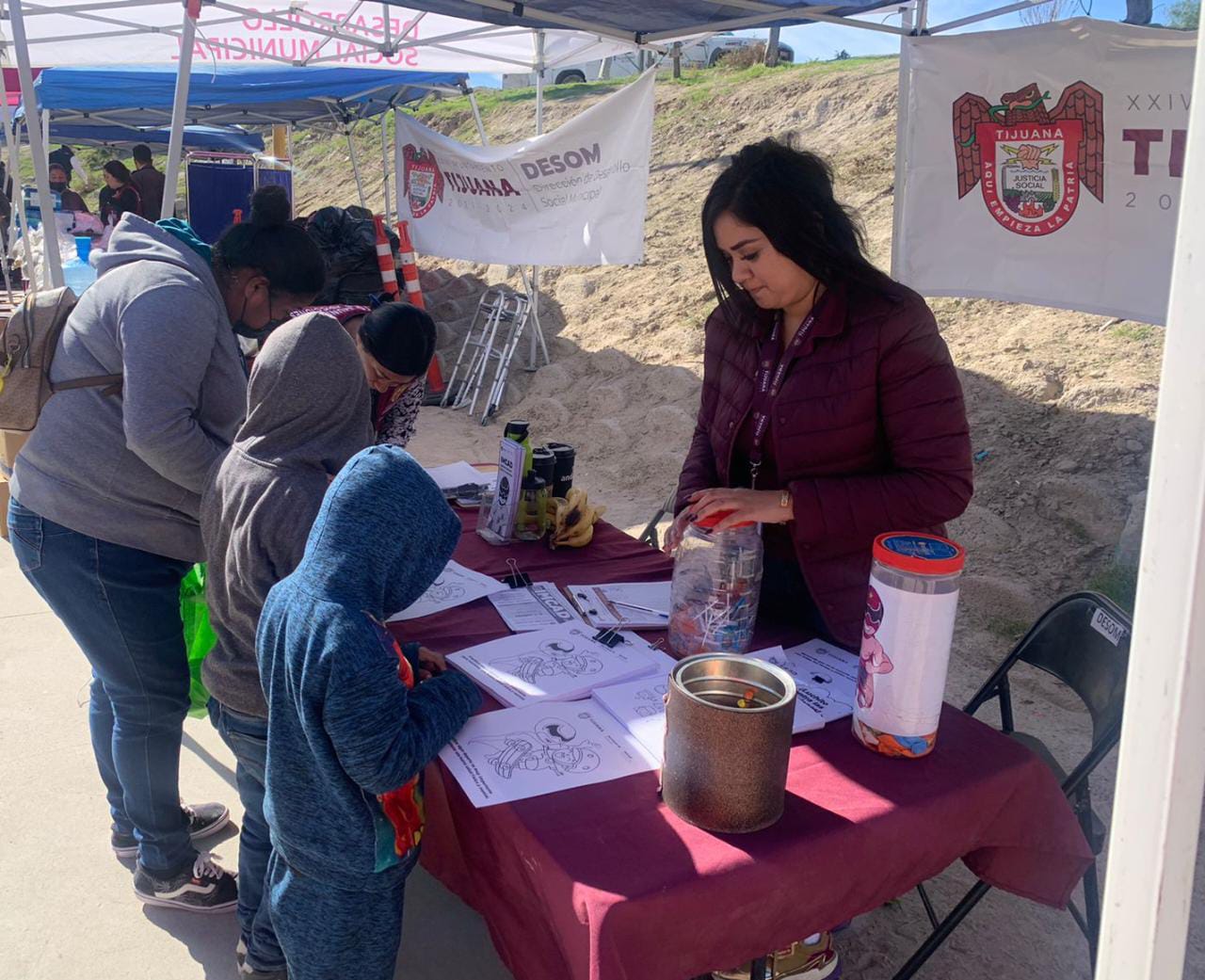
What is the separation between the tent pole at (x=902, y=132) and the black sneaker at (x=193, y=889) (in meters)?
3.08

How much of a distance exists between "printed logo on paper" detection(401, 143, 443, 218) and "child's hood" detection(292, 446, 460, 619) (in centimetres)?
642

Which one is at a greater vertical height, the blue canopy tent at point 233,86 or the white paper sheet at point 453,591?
the blue canopy tent at point 233,86

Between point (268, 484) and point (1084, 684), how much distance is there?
1.71m

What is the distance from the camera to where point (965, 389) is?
18.9 feet

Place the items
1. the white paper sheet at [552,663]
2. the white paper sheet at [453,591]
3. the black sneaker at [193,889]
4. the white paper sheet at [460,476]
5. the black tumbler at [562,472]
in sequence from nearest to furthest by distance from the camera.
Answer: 1. the white paper sheet at [552,663]
2. the white paper sheet at [453,591]
3. the black sneaker at [193,889]
4. the black tumbler at [562,472]
5. the white paper sheet at [460,476]

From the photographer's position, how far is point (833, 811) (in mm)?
1269

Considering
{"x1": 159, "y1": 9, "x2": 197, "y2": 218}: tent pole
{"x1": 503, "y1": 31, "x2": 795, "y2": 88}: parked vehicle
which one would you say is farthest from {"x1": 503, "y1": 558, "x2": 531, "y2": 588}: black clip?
{"x1": 503, "y1": 31, "x2": 795, "y2": 88}: parked vehicle

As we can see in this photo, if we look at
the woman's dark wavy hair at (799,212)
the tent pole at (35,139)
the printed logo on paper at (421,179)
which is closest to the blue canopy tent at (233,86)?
the printed logo on paper at (421,179)

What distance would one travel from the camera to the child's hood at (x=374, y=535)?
1.33 m

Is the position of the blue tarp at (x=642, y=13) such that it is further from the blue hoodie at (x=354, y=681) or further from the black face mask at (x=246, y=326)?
the blue hoodie at (x=354, y=681)

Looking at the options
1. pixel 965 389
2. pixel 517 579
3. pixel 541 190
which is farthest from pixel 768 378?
pixel 541 190

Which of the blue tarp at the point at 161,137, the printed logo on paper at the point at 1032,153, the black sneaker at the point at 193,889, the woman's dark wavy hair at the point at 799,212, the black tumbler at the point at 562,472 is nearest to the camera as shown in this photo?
the woman's dark wavy hair at the point at 799,212

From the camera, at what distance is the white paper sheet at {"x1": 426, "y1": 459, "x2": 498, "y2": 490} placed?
2.91 metres

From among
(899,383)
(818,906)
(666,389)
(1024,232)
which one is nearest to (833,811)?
(818,906)
